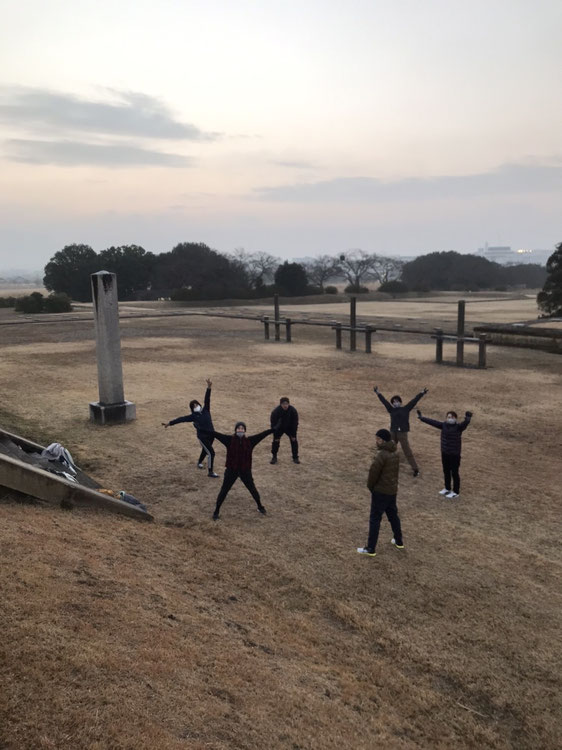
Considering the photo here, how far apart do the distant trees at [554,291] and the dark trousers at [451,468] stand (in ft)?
83.9

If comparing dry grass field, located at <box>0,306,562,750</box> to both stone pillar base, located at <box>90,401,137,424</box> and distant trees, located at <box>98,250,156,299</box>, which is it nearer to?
stone pillar base, located at <box>90,401,137,424</box>

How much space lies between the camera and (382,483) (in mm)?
6488

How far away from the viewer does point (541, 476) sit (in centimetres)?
932

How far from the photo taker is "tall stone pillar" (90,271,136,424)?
12.2 metres

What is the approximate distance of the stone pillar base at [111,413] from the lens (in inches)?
475

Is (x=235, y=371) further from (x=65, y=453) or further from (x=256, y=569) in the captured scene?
(x=256, y=569)

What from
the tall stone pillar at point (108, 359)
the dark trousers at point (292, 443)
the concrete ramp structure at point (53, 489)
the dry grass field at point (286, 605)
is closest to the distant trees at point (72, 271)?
the tall stone pillar at point (108, 359)

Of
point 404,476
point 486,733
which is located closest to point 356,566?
point 486,733

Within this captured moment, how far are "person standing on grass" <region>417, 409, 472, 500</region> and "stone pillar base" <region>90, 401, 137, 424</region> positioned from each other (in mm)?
6584

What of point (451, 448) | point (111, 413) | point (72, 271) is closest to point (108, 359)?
point (111, 413)

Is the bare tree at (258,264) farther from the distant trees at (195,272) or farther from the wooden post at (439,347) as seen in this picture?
the wooden post at (439,347)

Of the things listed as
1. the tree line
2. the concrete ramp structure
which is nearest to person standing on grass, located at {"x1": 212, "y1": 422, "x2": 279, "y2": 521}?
the concrete ramp structure

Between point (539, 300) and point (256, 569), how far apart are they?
30.6 m

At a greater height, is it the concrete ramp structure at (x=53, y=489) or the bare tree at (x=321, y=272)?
the bare tree at (x=321, y=272)
